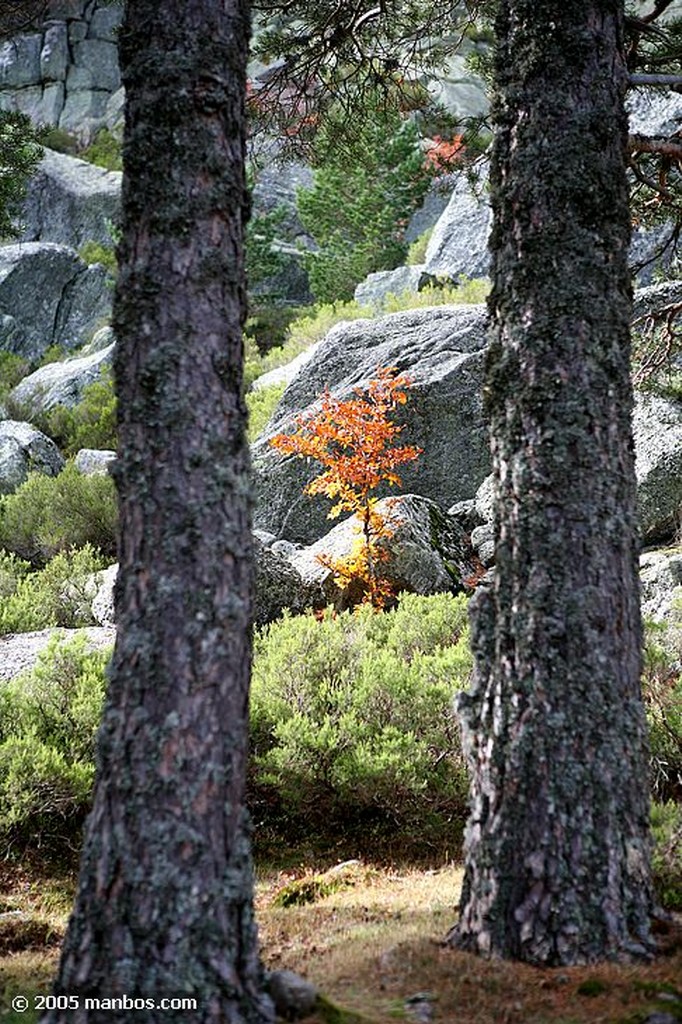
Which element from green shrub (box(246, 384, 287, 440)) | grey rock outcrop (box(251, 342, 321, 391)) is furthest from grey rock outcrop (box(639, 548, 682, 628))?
grey rock outcrop (box(251, 342, 321, 391))

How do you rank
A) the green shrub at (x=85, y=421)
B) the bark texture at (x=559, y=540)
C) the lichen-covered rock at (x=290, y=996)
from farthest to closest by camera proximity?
the green shrub at (x=85, y=421)
the bark texture at (x=559, y=540)
the lichen-covered rock at (x=290, y=996)

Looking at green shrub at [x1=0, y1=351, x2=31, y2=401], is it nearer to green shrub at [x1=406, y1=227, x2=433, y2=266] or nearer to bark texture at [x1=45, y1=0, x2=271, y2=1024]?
→ green shrub at [x1=406, y1=227, x2=433, y2=266]

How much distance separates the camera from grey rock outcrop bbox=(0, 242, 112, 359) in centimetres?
2138

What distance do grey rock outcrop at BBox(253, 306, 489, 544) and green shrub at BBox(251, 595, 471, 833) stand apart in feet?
15.3

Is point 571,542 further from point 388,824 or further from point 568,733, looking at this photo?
point 388,824

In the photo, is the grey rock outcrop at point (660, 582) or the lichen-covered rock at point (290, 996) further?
the grey rock outcrop at point (660, 582)

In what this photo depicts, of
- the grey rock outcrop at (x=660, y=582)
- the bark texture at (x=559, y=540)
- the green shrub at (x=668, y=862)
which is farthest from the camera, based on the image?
the grey rock outcrop at (x=660, y=582)

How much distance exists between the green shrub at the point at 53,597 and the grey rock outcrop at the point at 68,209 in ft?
53.5

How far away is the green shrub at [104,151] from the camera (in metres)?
28.0

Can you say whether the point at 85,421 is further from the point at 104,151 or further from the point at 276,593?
the point at 104,151

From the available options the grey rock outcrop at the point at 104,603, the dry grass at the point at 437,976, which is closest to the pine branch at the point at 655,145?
the dry grass at the point at 437,976

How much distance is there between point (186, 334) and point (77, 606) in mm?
7517

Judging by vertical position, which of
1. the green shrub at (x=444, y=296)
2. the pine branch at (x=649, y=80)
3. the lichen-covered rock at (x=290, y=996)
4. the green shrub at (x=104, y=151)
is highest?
the green shrub at (x=104, y=151)

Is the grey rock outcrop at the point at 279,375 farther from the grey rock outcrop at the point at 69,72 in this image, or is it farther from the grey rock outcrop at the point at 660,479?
the grey rock outcrop at the point at 69,72
